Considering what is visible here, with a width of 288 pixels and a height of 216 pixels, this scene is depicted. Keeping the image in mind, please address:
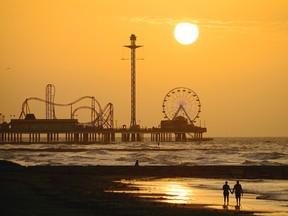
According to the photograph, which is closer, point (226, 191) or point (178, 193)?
point (226, 191)

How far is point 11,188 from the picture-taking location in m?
38.7

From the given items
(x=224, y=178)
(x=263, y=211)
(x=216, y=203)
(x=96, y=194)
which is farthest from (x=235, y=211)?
(x=224, y=178)

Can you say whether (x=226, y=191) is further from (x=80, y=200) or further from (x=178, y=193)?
(x=178, y=193)

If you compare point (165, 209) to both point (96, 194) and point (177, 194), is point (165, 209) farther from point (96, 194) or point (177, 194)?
point (177, 194)

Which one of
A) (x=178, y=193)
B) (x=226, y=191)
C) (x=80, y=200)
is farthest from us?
(x=178, y=193)

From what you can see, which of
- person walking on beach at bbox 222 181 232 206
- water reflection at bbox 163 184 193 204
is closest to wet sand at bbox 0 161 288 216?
person walking on beach at bbox 222 181 232 206

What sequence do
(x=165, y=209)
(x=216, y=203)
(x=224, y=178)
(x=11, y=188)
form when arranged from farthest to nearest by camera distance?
1. (x=224, y=178)
2. (x=11, y=188)
3. (x=216, y=203)
4. (x=165, y=209)

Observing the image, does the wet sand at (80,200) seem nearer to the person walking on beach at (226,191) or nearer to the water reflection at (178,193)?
the person walking on beach at (226,191)

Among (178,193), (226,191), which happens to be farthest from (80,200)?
(178,193)

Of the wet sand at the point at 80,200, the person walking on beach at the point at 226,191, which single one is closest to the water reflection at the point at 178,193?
the wet sand at the point at 80,200

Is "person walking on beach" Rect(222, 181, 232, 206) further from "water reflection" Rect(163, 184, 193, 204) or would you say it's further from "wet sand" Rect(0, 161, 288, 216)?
"water reflection" Rect(163, 184, 193, 204)

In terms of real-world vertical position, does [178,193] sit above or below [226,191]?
below

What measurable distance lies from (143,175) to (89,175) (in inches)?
174

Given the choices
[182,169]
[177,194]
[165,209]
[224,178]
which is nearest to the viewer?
[165,209]
